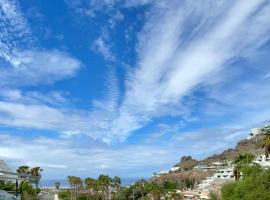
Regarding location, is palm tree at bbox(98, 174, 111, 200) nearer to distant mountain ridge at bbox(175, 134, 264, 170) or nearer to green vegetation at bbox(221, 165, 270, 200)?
green vegetation at bbox(221, 165, 270, 200)

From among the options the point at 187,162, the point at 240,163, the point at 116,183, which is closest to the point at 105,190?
the point at 116,183

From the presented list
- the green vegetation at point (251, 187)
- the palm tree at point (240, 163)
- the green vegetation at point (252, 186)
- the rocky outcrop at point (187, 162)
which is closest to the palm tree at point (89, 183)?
the palm tree at point (240, 163)

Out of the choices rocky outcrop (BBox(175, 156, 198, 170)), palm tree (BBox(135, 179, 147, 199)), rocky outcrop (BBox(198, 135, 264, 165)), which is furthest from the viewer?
rocky outcrop (BBox(175, 156, 198, 170))

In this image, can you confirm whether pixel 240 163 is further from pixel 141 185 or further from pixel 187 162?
pixel 187 162

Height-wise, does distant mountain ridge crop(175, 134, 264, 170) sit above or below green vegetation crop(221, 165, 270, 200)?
above

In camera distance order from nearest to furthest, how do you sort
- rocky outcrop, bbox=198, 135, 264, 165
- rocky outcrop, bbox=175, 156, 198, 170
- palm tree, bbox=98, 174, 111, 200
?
palm tree, bbox=98, 174, 111, 200 → rocky outcrop, bbox=198, 135, 264, 165 → rocky outcrop, bbox=175, 156, 198, 170

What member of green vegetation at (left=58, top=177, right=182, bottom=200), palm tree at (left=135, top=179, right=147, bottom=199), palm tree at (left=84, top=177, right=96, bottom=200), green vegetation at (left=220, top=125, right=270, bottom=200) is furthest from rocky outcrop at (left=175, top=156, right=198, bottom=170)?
green vegetation at (left=220, top=125, right=270, bottom=200)

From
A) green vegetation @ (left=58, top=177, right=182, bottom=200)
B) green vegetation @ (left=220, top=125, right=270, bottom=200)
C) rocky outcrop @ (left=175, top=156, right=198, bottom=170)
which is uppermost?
rocky outcrop @ (left=175, top=156, right=198, bottom=170)

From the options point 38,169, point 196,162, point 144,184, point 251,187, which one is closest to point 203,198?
point 144,184

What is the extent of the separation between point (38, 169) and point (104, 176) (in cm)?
2300

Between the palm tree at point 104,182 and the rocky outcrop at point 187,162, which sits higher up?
the rocky outcrop at point 187,162

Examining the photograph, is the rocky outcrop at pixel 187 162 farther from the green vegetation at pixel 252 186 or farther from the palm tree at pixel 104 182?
the green vegetation at pixel 252 186

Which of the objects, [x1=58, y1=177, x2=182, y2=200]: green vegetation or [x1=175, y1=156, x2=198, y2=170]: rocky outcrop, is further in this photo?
[x1=175, y1=156, x2=198, y2=170]: rocky outcrop

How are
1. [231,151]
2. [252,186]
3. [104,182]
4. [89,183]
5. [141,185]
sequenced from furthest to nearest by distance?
[231,151], [141,185], [89,183], [104,182], [252,186]
